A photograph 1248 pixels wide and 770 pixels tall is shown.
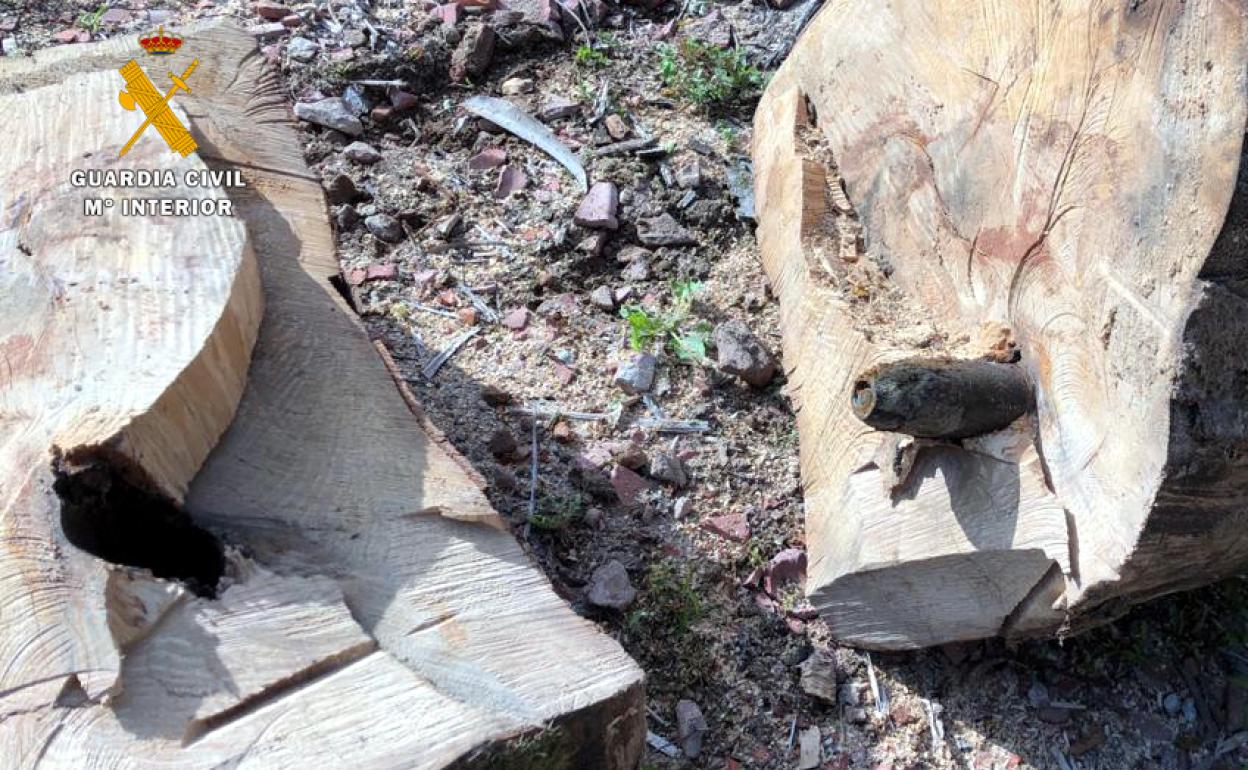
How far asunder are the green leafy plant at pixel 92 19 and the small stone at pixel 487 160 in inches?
53.8

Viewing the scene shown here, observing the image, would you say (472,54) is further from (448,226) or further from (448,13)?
(448,226)

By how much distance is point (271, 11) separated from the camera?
12.3ft

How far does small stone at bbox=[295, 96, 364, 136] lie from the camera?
3414mm

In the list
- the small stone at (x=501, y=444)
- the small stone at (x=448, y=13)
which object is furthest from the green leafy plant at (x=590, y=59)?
the small stone at (x=501, y=444)

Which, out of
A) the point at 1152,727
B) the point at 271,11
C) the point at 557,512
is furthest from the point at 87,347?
the point at 271,11

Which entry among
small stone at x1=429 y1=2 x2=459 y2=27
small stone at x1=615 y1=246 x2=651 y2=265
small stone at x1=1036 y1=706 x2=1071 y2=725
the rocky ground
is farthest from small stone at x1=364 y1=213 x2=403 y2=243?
small stone at x1=1036 y1=706 x2=1071 y2=725

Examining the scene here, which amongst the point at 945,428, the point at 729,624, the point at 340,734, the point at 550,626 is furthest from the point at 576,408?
the point at 340,734

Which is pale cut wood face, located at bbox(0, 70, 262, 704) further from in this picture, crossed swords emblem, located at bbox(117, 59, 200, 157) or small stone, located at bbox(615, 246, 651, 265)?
small stone, located at bbox(615, 246, 651, 265)

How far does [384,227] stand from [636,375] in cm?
88

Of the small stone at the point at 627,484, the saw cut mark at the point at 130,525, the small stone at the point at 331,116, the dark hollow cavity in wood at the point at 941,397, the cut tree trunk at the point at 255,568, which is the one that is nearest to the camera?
the cut tree trunk at the point at 255,568

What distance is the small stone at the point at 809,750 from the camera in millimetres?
2205

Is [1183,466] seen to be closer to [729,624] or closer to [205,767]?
[729,624]

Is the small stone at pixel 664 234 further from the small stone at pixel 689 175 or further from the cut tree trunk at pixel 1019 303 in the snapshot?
the cut tree trunk at pixel 1019 303

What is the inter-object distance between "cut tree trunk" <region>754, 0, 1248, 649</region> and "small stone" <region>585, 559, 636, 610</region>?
378 millimetres
